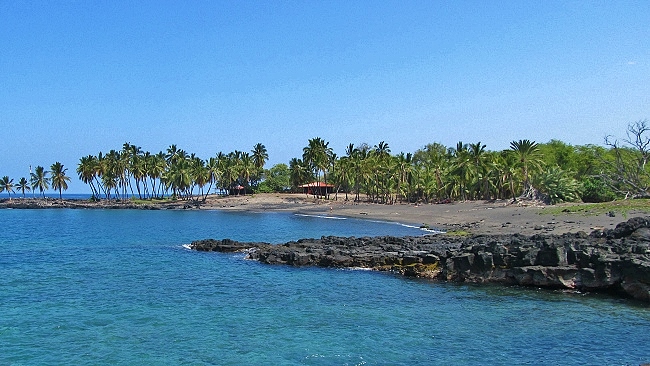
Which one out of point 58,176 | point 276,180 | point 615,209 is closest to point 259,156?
point 276,180

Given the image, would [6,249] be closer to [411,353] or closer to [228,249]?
[228,249]

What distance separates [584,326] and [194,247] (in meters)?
33.6

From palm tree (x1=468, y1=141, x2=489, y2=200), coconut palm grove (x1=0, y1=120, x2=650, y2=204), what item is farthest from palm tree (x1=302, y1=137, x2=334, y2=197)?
palm tree (x1=468, y1=141, x2=489, y2=200)

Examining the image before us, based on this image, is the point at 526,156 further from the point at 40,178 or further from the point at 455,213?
the point at 40,178

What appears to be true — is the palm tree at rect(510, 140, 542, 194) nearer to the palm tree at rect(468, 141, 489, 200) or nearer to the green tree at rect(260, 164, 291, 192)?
the palm tree at rect(468, 141, 489, 200)

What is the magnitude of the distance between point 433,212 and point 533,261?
178ft

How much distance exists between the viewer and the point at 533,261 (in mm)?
26281

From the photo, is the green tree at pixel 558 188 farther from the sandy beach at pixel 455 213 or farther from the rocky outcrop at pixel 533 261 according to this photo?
the rocky outcrop at pixel 533 261

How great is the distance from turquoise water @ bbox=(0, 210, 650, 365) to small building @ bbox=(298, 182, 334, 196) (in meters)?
95.3

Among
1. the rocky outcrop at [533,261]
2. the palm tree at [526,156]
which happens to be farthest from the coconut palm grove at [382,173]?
the rocky outcrop at [533,261]

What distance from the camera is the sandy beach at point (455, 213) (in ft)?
150

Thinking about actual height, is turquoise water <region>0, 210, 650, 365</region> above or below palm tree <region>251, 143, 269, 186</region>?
below

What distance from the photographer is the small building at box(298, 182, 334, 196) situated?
129500 millimetres

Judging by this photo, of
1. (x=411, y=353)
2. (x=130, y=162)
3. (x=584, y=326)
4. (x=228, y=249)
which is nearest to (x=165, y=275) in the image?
(x=228, y=249)
